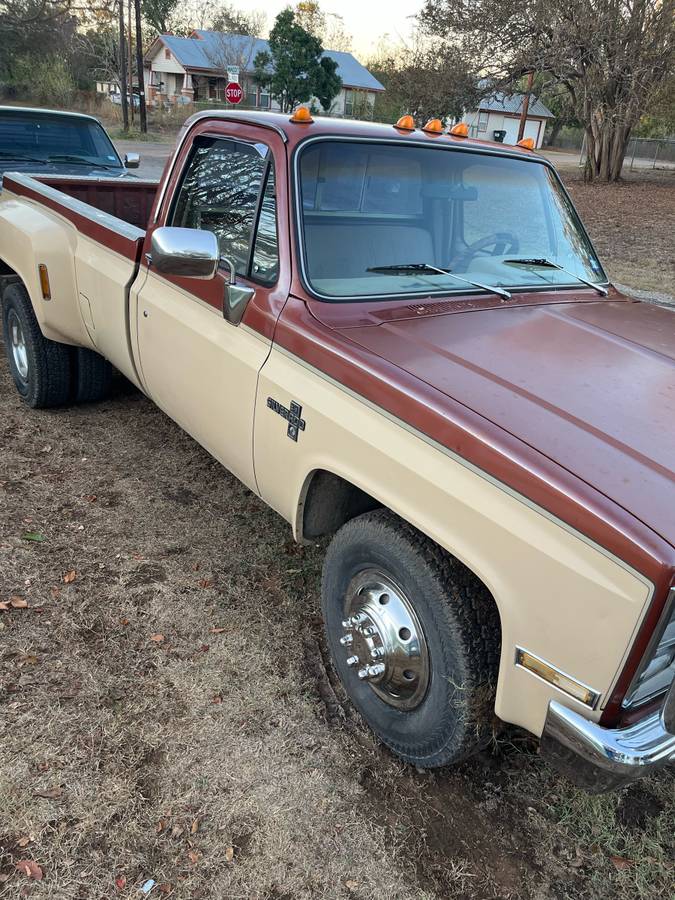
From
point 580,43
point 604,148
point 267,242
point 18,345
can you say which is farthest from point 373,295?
point 604,148

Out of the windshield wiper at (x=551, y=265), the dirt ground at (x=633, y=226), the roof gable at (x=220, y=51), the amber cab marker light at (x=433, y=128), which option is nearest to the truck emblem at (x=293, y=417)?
the windshield wiper at (x=551, y=265)

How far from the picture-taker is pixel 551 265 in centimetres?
327

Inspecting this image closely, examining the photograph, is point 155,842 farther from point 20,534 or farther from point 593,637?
point 20,534

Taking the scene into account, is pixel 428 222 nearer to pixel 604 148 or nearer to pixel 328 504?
pixel 328 504

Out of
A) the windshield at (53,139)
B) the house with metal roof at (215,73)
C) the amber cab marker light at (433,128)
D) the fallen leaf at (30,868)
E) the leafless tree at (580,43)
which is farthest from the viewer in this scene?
the house with metal roof at (215,73)

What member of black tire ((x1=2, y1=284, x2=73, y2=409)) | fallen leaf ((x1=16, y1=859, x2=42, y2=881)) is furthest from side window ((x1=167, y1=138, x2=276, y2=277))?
fallen leaf ((x1=16, y1=859, x2=42, y2=881))

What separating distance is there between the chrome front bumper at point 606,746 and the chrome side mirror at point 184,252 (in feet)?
6.25

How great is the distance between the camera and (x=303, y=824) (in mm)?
2297

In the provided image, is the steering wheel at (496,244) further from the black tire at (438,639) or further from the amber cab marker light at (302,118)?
the black tire at (438,639)

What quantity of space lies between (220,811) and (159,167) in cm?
1896

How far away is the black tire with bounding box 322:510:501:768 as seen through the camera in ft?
7.03

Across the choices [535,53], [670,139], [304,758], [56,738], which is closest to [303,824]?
[304,758]

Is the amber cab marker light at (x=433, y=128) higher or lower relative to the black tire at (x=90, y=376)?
higher

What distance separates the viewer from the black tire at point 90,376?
488cm
